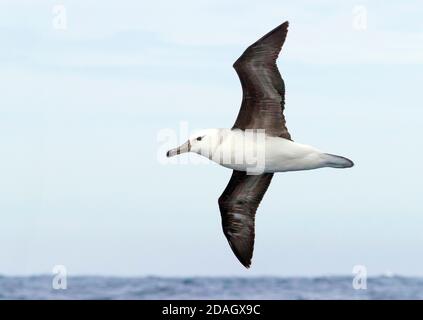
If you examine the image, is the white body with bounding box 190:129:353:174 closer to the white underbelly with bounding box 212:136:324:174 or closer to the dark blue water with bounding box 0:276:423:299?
the white underbelly with bounding box 212:136:324:174

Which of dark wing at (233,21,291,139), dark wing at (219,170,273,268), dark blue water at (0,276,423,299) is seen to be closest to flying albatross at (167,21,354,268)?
dark wing at (233,21,291,139)

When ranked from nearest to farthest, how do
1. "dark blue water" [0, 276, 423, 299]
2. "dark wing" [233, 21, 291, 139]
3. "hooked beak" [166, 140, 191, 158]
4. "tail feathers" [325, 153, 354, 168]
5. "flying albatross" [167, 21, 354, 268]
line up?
1. "dark wing" [233, 21, 291, 139]
2. "flying albatross" [167, 21, 354, 268]
3. "tail feathers" [325, 153, 354, 168]
4. "hooked beak" [166, 140, 191, 158]
5. "dark blue water" [0, 276, 423, 299]

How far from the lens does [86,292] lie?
142 ft

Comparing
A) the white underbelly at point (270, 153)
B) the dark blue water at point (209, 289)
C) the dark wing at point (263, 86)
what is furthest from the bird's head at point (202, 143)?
the dark blue water at point (209, 289)

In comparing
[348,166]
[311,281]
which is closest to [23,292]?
[311,281]

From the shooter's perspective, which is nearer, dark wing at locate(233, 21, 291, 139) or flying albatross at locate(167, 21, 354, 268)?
dark wing at locate(233, 21, 291, 139)

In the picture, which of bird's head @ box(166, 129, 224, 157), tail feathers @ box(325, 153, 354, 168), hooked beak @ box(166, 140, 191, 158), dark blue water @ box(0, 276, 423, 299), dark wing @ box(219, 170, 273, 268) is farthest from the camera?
dark blue water @ box(0, 276, 423, 299)

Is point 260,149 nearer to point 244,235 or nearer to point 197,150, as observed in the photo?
point 197,150

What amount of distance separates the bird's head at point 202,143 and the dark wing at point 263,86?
1.48 feet

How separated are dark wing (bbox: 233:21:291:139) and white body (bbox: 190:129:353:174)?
0.62ft

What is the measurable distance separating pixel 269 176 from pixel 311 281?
1325 inches

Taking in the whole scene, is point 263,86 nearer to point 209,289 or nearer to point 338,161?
point 338,161

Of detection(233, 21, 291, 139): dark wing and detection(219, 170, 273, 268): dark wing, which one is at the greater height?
detection(233, 21, 291, 139): dark wing

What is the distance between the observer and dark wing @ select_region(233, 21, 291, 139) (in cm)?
1362
